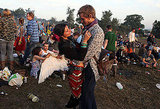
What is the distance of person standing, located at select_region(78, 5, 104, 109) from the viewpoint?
1.80 metres

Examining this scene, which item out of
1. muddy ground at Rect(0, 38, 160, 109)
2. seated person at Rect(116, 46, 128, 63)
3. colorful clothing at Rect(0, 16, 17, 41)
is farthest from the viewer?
seated person at Rect(116, 46, 128, 63)

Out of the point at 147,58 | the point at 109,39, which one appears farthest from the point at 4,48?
the point at 147,58

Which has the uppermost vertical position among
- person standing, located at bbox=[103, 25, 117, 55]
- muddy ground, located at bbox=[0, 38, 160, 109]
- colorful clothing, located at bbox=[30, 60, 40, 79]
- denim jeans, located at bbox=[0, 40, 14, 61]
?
person standing, located at bbox=[103, 25, 117, 55]

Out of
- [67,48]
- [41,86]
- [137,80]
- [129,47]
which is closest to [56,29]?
[67,48]

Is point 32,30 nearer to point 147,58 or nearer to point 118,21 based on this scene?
point 147,58

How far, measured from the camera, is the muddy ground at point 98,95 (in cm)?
297

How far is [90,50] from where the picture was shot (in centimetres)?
180

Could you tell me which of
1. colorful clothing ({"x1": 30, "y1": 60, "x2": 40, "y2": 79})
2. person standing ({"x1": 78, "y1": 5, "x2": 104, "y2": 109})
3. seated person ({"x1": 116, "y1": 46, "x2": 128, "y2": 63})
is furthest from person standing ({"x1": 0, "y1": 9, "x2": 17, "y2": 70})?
seated person ({"x1": 116, "y1": 46, "x2": 128, "y2": 63})

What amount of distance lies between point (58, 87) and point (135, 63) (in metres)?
5.50

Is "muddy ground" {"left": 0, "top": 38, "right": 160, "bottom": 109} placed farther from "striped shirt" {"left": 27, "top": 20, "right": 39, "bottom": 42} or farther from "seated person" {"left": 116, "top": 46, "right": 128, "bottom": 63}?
"seated person" {"left": 116, "top": 46, "right": 128, "bottom": 63}

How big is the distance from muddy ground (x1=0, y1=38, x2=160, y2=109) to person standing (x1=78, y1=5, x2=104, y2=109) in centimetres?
121

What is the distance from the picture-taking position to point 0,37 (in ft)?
14.4

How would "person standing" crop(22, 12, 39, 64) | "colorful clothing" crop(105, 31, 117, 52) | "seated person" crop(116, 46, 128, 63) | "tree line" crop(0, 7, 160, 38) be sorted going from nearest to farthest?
"person standing" crop(22, 12, 39, 64) → "colorful clothing" crop(105, 31, 117, 52) → "seated person" crop(116, 46, 128, 63) → "tree line" crop(0, 7, 160, 38)

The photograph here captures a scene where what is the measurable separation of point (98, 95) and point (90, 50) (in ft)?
7.44
